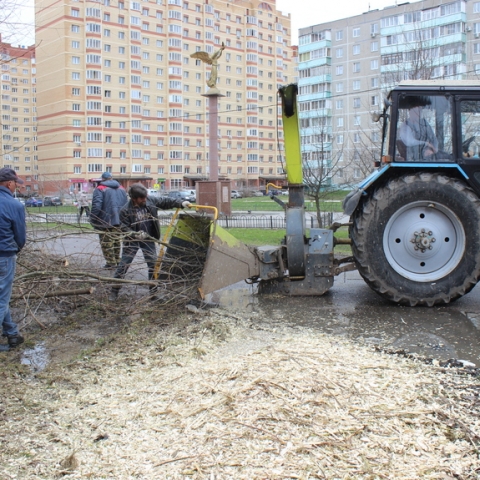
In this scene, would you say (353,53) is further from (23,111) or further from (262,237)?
(23,111)

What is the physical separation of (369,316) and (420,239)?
1.16 meters

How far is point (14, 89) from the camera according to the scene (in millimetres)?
91500

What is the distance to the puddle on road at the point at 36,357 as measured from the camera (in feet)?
16.2

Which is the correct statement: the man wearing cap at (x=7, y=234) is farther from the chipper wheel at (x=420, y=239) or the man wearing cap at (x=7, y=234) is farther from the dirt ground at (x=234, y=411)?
the chipper wheel at (x=420, y=239)

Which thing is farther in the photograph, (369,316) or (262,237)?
(262,237)

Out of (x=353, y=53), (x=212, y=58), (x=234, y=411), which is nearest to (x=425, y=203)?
(x=234, y=411)

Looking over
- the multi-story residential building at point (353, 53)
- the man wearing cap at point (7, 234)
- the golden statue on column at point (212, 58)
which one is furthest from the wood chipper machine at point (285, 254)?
the multi-story residential building at point (353, 53)

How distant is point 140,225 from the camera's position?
7465 mm

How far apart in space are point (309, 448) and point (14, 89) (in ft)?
327

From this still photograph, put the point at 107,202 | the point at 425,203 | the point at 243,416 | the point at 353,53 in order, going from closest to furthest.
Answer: the point at 243,416 < the point at 425,203 < the point at 107,202 < the point at 353,53

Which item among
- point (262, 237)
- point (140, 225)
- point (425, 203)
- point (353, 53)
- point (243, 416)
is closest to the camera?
point (243, 416)

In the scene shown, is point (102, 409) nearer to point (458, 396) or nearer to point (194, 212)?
point (458, 396)

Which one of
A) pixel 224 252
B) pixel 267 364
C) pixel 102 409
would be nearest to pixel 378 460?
pixel 267 364

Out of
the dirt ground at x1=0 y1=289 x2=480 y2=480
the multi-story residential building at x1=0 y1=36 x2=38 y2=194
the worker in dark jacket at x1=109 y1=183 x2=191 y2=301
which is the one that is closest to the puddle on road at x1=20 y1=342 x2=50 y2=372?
the dirt ground at x1=0 y1=289 x2=480 y2=480
